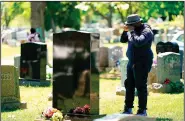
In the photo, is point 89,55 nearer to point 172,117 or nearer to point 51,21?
point 172,117

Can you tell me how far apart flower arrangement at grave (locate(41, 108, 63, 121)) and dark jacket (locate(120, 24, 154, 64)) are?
169 centimetres

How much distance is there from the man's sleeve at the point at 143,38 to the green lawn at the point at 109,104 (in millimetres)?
1620

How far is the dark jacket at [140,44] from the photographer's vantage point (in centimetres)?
945

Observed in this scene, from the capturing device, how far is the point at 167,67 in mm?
14172

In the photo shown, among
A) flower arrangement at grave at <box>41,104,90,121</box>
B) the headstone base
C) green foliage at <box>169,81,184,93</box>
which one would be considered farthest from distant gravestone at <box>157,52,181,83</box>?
flower arrangement at grave at <box>41,104,90,121</box>

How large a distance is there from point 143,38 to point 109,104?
2.98m

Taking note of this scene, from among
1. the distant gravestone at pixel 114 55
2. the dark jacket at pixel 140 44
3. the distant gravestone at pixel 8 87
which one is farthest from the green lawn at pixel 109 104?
the distant gravestone at pixel 114 55

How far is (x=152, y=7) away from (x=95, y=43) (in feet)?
67.7

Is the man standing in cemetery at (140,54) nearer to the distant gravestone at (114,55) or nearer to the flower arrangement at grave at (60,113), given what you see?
the flower arrangement at grave at (60,113)

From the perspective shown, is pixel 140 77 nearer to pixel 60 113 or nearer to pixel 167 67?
pixel 60 113

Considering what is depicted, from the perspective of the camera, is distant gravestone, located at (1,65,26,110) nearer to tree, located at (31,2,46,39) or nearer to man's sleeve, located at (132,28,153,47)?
man's sleeve, located at (132,28,153,47)

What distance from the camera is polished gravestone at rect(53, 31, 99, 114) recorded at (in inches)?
372

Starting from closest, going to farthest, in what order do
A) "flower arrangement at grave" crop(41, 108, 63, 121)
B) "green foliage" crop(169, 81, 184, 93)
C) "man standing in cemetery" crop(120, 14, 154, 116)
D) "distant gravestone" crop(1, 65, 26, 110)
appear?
"flower arrangement at grave" crop(41, 108, 63, 121) < "man standing in cemetery" crop(120, 14, 154, 116) < "distant gravestone" crop(1, 65, 26, 110) < "green foliage" crop(169, 81, 184, 93)

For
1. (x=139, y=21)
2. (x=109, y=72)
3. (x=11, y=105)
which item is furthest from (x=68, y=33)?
(x=109, y=72)
